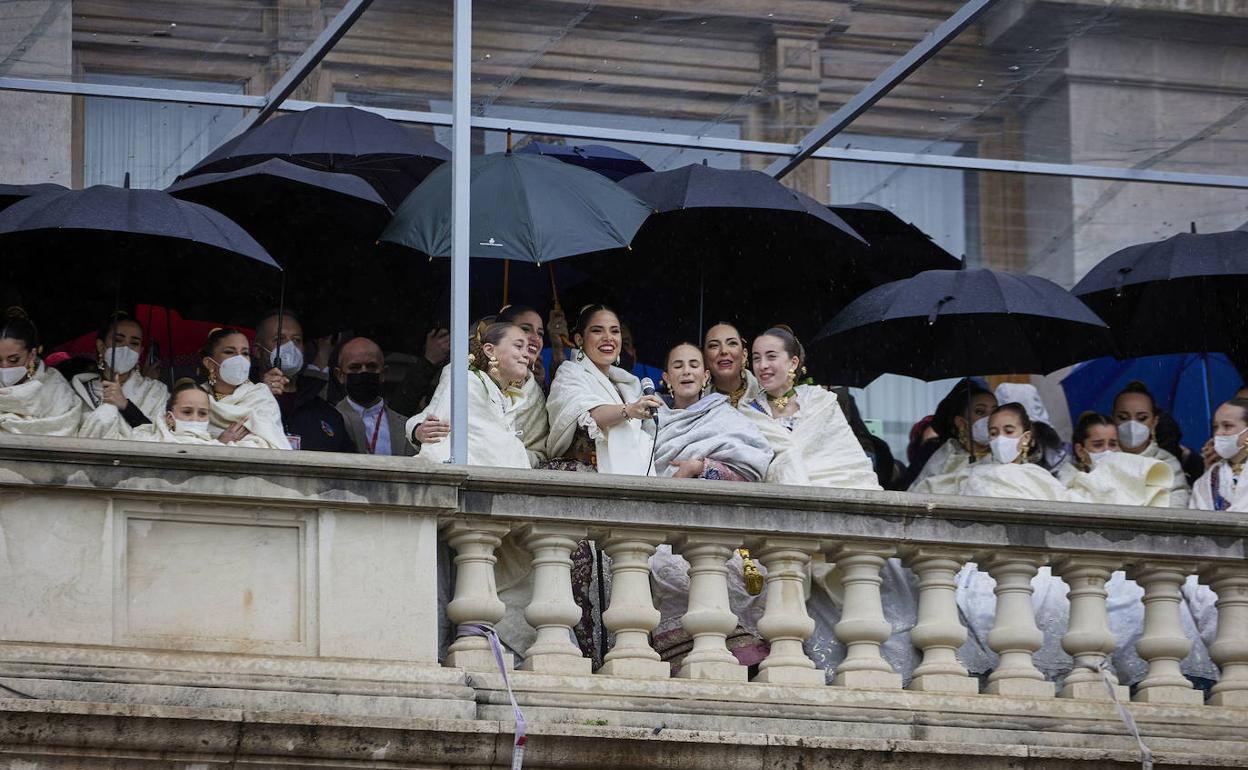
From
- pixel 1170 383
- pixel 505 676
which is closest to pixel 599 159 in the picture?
pixel 1170 383

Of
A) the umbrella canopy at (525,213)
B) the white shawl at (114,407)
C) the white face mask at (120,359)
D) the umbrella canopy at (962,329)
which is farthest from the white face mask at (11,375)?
Answer: the umbrella canopy at (962,329)

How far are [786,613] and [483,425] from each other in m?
1.48

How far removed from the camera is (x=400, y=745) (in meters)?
9.91

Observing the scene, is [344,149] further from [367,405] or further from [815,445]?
[815,445]

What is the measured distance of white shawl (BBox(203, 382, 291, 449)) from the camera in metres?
11.6

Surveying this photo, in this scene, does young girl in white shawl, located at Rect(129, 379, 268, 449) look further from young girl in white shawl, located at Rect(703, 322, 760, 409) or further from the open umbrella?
the open umbrella

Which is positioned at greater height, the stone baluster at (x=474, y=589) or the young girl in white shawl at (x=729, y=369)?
the young girl in white shawl at (x=729, y=369)

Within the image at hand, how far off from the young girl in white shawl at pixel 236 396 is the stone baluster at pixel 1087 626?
334 cm

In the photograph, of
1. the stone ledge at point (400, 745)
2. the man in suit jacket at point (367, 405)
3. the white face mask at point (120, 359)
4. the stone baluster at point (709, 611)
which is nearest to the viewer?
the stone ledge at point (400, 745)

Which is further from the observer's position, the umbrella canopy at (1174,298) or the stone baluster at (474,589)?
the umbrella canopy at (1174,298)

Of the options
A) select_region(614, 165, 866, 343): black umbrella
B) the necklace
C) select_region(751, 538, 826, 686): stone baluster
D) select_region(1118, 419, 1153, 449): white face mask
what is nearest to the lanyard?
select_region(614, 165, 866, 343): black umbrella

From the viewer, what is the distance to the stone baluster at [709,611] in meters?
10.7

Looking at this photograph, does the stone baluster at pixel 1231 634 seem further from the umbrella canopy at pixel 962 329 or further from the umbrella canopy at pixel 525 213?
the umbrella canopy at pixel 525 213

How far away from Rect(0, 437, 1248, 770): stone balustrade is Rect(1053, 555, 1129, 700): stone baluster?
0.01 m
